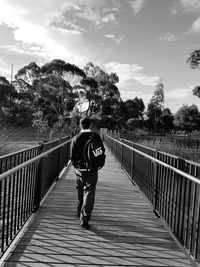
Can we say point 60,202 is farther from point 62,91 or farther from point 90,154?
point 62,91

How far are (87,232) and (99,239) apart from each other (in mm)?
327

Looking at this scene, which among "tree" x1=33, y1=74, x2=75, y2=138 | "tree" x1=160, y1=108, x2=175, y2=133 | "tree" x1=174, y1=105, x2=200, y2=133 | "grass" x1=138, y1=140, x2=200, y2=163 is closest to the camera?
"grass" x1=138, y1=140, x2=200, y2=163

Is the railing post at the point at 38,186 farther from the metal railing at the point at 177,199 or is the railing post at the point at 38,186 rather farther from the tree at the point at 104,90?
the tree at the point at 104,90

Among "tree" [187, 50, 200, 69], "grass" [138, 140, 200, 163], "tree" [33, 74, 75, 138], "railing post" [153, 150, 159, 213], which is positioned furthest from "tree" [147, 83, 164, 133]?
"railing post" [153, 150, 159, 213]

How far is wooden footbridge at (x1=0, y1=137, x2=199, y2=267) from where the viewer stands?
3799 millimetres

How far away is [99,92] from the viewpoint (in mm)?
60625

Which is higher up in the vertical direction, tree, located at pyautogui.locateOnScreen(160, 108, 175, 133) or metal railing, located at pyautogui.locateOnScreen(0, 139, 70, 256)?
tree, located at pyautogui.locateOnScreen(160, 108, 175, 133)

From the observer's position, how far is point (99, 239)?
4.52 m

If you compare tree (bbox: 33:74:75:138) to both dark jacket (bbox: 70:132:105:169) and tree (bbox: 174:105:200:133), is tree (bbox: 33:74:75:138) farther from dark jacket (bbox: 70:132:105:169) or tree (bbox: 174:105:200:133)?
dark jacket (bbox: 70:132:105:169)

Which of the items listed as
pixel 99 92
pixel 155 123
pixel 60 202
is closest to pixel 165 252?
pixel 60 202

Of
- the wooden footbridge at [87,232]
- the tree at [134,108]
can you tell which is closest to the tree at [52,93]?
the tree at [134,108]

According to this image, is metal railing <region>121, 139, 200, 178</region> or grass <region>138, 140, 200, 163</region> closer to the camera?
metal railing <region>121, 139, 200, 178</region>

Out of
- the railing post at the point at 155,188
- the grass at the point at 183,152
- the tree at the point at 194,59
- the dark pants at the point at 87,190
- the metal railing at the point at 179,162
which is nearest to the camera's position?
the metal railing at the point at 179,162

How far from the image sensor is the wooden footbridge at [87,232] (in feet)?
12.5
